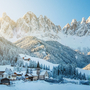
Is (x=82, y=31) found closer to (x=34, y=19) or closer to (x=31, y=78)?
(x=34, y=19)

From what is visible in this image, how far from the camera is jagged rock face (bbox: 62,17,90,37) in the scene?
2795 inches

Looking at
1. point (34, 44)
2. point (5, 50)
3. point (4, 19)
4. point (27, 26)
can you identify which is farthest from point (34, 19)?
point (5, 50)

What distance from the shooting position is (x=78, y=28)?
75.0 meters

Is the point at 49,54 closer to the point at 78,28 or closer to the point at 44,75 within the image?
the point at 44,75

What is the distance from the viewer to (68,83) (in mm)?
8531

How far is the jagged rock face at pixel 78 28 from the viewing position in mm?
70981

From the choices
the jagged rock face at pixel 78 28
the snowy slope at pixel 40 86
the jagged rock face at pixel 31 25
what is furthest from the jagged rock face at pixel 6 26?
the snowy slope at pixel 40 86

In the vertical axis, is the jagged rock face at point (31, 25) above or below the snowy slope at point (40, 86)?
above

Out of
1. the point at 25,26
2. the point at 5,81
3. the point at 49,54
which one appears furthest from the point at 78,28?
the point at 5,81

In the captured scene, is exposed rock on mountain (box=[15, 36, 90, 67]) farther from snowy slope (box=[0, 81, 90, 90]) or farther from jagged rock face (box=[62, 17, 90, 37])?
jagged rock face (box=[62, 17, 90, 37])

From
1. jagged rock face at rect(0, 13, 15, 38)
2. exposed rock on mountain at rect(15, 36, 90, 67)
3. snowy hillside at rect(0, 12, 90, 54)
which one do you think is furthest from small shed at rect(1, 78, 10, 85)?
jagged rock face at rect(0, 13, 15, 38)

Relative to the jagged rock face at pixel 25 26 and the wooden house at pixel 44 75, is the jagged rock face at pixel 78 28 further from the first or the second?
the wooden house at pixel 44 75

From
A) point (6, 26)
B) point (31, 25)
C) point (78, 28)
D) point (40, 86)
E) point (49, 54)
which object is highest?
point (78, 28)

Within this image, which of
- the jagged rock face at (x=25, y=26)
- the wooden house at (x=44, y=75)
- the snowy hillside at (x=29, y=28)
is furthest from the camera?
the jagged rock face at (x=25, y=26)
